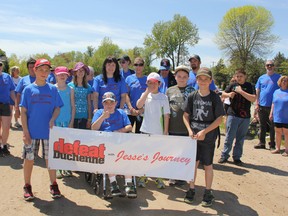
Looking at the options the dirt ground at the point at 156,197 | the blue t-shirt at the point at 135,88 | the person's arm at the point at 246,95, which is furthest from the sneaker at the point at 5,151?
the person's arm at the point at 246,95

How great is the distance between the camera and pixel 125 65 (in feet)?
25.2

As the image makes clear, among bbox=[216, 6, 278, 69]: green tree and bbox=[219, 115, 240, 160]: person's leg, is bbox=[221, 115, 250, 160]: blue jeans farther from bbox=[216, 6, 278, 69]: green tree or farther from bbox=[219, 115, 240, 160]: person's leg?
bbox=[216, 6, 278, 69]: green tree

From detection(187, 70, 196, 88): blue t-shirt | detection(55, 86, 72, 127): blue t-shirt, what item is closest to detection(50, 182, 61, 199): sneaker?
detection(55, 86, 72, 127): blue t-shirt

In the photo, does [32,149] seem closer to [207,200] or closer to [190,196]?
[190,196]

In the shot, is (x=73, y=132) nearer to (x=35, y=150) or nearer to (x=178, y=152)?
(x=35, y=150)

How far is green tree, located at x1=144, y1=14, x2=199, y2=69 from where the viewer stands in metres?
76.2

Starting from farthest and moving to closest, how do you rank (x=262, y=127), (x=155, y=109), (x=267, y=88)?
(x=262, y=127) < (x=267, y=88) < (x=155, y=109)

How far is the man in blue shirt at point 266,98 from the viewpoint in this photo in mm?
9352

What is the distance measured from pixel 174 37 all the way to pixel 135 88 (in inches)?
2860

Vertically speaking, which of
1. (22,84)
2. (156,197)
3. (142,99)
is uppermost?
(22,84)

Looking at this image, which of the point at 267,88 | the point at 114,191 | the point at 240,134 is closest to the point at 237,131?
the point at 240,134

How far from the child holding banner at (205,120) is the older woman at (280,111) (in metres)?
4.56

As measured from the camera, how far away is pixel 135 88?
20.8ft

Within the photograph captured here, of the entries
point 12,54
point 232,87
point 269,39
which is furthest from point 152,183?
point 12,54
